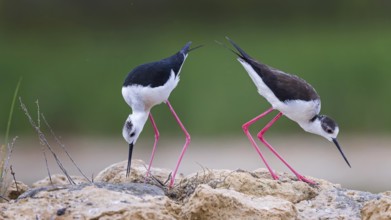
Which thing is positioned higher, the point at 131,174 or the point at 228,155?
the point at 131,174

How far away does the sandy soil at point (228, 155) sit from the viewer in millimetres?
13383

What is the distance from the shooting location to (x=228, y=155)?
14070 millimetres

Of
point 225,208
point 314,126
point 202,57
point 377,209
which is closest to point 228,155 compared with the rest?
point 202,57

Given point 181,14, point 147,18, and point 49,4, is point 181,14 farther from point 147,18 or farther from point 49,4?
point 49,4

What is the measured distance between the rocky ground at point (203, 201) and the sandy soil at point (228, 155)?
7658 millimetres

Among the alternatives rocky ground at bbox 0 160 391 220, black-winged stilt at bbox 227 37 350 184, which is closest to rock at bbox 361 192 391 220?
rocky ground at bbox 0 160 391 220

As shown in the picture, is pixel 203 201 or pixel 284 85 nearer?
pixel 203 201

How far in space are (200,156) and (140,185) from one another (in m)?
8.85

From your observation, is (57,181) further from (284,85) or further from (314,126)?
(314,126)

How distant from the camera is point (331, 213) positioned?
5121 millimetres

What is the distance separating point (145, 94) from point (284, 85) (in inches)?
28.8

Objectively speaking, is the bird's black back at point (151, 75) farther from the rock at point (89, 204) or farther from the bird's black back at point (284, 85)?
the rock at point (89, 204)

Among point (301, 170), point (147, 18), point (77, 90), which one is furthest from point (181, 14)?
point (301, 170)

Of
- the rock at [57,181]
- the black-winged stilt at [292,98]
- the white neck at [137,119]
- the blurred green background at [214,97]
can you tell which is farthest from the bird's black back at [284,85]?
the blurred green background at [214,97]
